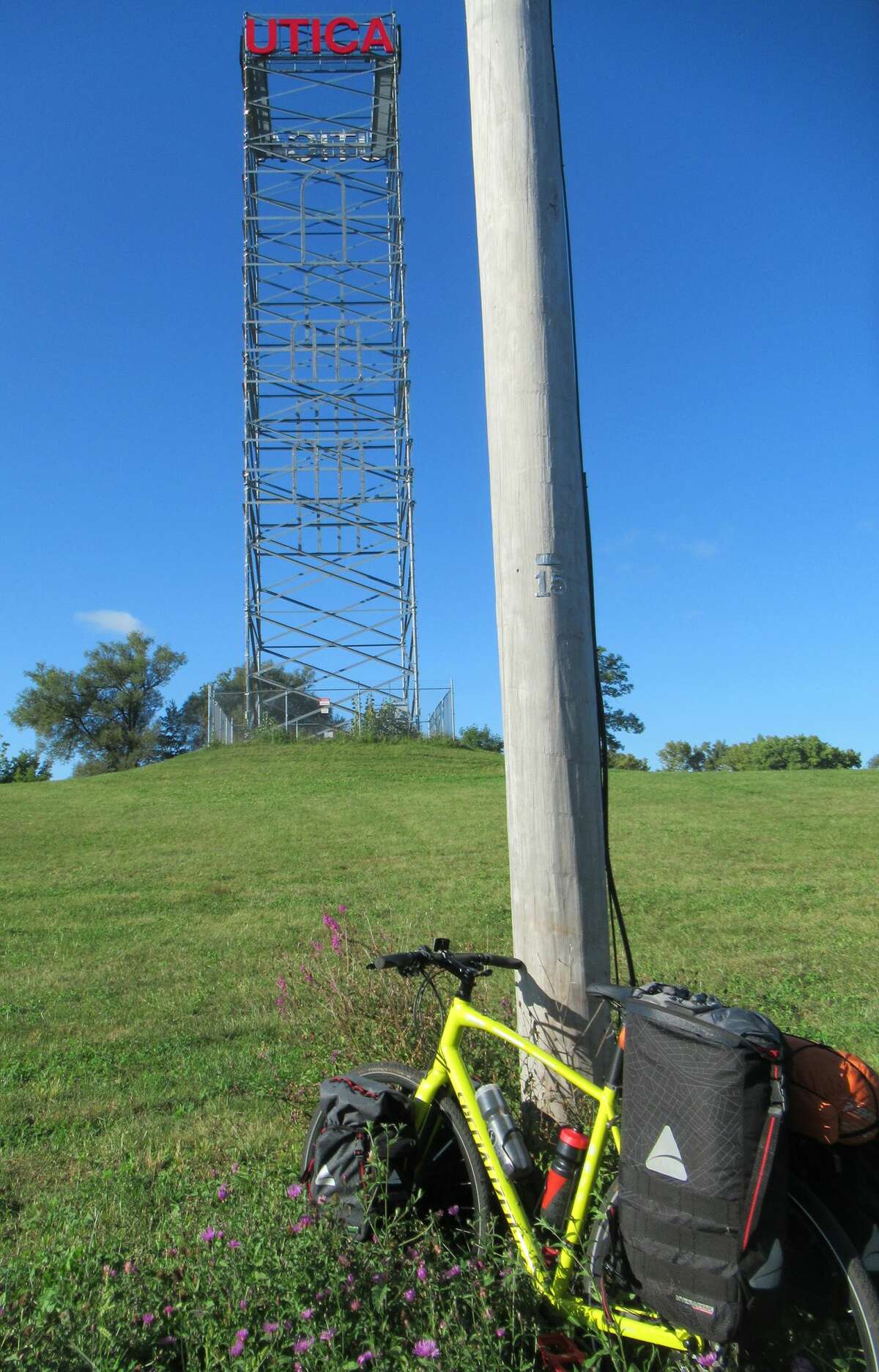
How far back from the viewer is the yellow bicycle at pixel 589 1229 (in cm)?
257

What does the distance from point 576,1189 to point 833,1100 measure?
2.65ft

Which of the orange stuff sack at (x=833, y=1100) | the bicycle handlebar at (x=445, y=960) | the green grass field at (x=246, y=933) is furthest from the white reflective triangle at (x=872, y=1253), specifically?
the green grass field at (x=246, y=933)

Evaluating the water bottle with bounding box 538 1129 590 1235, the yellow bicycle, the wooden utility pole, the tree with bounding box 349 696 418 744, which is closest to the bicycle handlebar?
the yellow bicycle

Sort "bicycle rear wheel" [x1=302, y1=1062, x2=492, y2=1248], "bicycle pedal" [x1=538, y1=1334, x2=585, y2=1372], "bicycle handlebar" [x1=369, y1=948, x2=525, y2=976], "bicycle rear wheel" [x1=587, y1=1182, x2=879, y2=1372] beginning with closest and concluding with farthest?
"bicycle rear wheel" [x1=587, y1=1182, x2=879, y2=1372] < "bicycle pedal" [x1=538, y1=1334, x2=585, y2=1372] < "bicycle rear wheel" [x1=302, y1=1062, x2=492, y2=1248] < "bicycle handlebar" [x1=369, y1=948, x2=525, y2=976]

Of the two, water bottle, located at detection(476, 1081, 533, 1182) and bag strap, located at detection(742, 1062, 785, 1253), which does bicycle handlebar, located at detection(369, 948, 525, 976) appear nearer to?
water bottle, located at detection(476, 1081, 533, 1182)

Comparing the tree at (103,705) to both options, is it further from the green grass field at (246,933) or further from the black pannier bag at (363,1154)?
the black pannier bag at (363,1154)

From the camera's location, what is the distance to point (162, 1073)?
18.6 ft

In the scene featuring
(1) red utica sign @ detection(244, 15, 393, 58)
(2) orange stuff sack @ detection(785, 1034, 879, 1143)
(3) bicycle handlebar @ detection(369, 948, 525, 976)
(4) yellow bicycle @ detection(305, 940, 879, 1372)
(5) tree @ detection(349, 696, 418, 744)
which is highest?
(1) red utica sign @ detection(244, 15, 393, 58)

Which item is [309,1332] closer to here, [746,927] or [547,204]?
[547,204]

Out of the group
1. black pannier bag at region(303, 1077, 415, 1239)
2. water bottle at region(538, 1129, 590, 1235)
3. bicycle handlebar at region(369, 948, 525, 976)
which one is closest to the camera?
water bottle at region(538, 1129, 590, 1235)

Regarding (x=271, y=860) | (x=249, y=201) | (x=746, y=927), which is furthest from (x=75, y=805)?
(x=249, y=201)

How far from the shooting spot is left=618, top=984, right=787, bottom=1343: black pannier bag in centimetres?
242

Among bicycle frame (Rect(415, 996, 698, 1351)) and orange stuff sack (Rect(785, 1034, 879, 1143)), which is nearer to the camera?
orange stuff sack (Rect(785, 1034, 879, 1143))

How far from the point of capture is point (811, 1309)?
8.87ft
